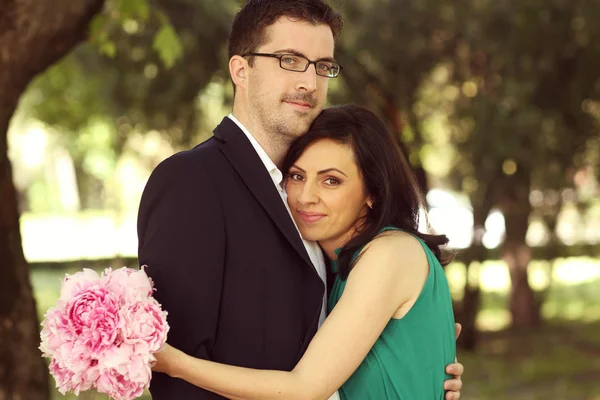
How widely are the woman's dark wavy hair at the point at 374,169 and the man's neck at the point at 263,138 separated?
70 millimetres

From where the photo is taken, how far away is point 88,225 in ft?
133

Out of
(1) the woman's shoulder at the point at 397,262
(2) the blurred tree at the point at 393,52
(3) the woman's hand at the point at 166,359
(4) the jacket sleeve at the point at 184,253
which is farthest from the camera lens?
(2) the blurred tree at the point at 393,52

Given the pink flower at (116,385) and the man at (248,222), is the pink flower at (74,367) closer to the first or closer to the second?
the pink flower at (116,385)

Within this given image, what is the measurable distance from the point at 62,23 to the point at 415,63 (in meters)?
7.67

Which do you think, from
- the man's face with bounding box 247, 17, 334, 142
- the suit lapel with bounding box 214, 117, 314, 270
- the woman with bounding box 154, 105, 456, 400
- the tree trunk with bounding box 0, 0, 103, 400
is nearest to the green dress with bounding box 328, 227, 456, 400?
the woman with bounding box 154, 105, 456, 400

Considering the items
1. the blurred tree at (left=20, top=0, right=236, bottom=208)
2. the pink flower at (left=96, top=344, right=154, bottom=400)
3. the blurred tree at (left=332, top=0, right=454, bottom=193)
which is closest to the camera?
the pink flower at (left=96, top=344, right=154, bottom=400)

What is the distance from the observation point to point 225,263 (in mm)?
2623

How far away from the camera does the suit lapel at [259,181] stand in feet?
9.02

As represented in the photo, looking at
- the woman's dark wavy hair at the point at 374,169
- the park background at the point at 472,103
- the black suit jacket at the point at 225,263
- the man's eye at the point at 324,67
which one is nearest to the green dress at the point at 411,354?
the woman's dark wavy hair at the point at 374,169

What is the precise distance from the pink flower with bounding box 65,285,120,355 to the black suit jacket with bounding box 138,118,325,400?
310 mm

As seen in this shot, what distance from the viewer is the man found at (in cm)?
251

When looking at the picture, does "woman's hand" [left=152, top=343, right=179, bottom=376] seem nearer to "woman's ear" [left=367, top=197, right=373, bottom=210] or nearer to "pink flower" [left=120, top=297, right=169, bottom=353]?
"pink flower" [left=120, top=297, right=169, bottom=353]

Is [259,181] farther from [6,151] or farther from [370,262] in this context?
[6,151]

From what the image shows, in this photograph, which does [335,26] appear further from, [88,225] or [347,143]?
[88,225]
